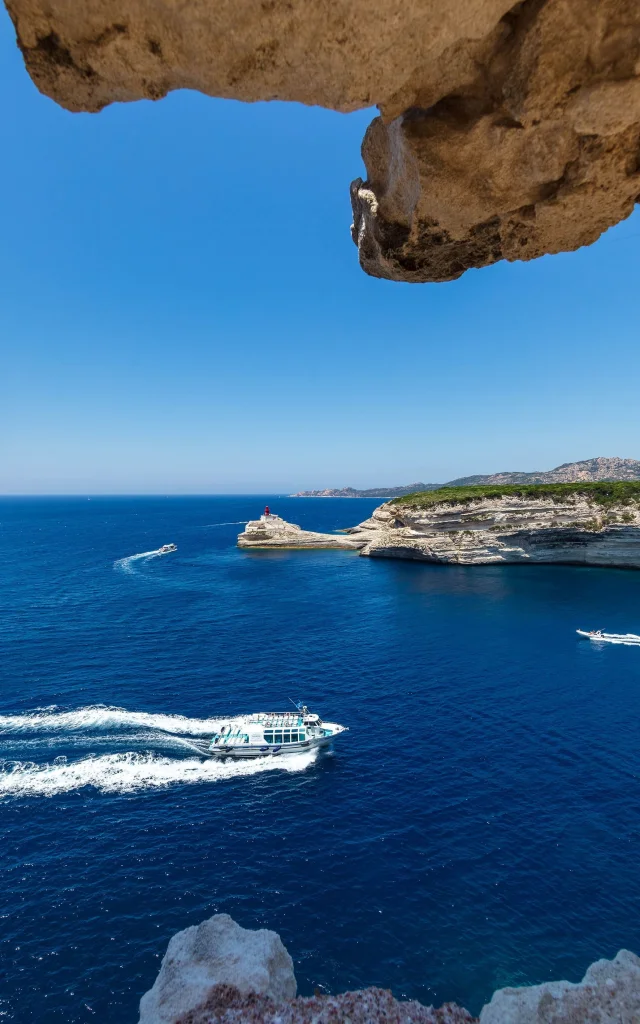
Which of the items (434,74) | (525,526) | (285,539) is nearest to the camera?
(434,74)

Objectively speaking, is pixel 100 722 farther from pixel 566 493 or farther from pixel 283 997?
pixel 566 493

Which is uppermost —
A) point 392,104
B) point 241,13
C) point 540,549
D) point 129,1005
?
point 392,104

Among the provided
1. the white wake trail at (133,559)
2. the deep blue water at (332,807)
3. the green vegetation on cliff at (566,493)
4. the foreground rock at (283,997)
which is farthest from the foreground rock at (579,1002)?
the white wake trail at (133,559)

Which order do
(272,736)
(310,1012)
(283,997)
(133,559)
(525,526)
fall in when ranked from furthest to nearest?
(133,559), (525,526), (272,736), (283,997), (310,1012)

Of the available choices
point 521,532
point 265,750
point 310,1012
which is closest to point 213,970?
point 310,1012

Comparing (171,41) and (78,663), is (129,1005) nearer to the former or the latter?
(171,41)

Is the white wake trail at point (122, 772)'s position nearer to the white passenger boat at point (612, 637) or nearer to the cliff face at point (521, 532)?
the white passenger boat at point (612, 637)

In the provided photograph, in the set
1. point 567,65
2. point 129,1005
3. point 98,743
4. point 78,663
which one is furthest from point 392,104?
point 78,663
